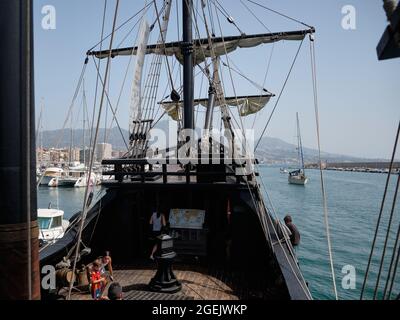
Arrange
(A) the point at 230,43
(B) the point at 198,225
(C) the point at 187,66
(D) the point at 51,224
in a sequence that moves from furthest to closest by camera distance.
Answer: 1. (D) the point at 51,224
2. (A) the point at 230,43
3. (C) the point at 187,66
4. (B) the point at 198,225

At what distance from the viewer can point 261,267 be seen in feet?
23.4

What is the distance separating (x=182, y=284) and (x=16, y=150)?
4630 millimetres

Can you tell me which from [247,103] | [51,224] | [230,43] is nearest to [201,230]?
[230,43]

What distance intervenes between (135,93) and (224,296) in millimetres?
6192

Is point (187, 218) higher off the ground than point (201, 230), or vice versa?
point (187, 218)

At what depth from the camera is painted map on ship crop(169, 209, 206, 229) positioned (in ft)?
24.4

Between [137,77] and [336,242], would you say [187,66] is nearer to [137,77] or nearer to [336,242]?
[137,77]

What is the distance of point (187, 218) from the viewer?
24.7 ft

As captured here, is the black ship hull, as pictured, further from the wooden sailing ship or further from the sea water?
the sea water

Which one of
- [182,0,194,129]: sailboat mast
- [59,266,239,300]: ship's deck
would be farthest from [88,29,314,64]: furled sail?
[59,266,239,300]: ship's deck

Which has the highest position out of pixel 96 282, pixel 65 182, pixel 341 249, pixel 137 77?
pixel 137 77

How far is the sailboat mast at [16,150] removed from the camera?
215cm

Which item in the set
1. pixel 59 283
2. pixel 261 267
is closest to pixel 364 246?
pixel 261 267

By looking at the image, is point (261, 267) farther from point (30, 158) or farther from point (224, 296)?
point (30, 158)
